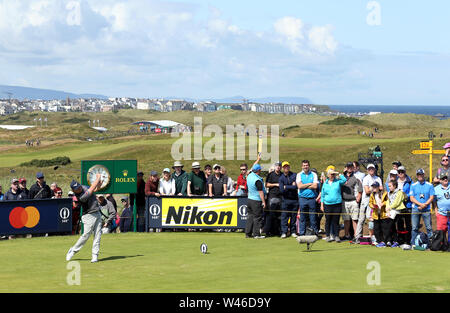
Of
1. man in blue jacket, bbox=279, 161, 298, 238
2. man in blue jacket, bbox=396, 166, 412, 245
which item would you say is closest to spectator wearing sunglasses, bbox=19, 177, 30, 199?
man in blue jacket, bbox=279, 161, 298, 238

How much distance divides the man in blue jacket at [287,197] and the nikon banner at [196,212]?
1921 millimetres

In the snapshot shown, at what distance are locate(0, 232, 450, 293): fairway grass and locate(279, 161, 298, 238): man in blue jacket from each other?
602 mm

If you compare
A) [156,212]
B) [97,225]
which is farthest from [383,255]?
[156,212]

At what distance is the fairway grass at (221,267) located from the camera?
38.2 ft

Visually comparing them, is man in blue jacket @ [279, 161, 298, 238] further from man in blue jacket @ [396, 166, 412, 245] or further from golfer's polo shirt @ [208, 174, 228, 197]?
man in blue jacket @ [396, 166, 412, 245]

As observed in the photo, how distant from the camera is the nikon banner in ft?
69.0

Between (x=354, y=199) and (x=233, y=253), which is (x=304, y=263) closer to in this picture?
(x=233, y=253)

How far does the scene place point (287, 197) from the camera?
1919cm

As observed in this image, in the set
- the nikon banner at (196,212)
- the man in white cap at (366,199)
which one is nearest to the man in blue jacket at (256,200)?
the nikon banner at (196,212)

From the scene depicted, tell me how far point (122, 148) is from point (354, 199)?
63.4 metres

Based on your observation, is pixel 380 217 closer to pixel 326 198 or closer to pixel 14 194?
pixel 326 198

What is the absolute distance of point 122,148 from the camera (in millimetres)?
79562

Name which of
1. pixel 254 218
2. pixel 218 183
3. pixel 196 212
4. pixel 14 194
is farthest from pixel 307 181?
pixel 14 194

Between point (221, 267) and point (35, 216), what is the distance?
8609mm
